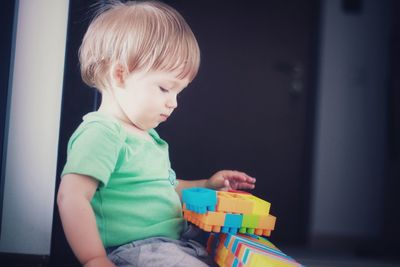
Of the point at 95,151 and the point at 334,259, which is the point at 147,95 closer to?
the point at 95,151

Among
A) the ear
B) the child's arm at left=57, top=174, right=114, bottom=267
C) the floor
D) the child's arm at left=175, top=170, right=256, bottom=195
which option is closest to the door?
the floor

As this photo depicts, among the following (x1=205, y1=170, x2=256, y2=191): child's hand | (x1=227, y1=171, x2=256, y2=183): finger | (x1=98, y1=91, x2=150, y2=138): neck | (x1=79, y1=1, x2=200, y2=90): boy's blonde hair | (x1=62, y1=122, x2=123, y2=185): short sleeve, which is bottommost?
(x1=205, y1=170, x2=256, y2=191): child's hand

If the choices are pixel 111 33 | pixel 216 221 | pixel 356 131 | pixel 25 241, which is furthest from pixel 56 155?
pixel 356 131

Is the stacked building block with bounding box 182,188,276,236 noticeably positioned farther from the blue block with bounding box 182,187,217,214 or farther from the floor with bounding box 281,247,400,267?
the floor with bounding box 281,247,400,267

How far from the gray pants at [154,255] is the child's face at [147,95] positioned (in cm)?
21

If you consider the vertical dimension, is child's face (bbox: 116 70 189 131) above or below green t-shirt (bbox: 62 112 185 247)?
above

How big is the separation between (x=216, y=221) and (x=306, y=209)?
4.22 ft

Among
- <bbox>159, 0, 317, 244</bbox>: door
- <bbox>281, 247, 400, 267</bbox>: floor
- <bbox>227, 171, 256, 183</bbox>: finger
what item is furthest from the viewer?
<bbox>159, 0, 317, 244</bbox>: door

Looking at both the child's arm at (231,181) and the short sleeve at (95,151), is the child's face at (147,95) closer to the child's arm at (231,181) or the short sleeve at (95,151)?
the short sleeve at (95,151)

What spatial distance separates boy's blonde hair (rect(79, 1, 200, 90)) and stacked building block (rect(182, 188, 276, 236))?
0.76 ft

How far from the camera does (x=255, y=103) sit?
5.34 ft

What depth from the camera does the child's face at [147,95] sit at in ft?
2.23

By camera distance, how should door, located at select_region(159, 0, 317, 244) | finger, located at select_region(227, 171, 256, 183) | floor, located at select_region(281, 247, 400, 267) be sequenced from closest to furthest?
1. finger, located at select_region(227, 171, 256, 183)
2. floor, located at select_region(281, 247, 400, 267)
3. door, located at select_region(159, 0, 317, 244)

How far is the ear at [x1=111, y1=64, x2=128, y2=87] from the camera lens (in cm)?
68
